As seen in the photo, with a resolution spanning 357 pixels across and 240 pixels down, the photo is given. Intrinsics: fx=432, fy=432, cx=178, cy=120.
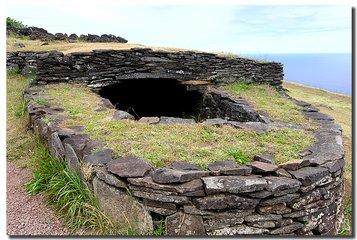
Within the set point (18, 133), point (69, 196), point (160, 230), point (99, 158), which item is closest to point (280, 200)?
point (160, 230)

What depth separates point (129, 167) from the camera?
4.59 m

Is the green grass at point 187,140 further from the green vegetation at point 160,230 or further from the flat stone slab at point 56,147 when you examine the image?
the green vegetation at point 160,230

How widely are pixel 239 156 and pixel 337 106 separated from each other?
608 inches

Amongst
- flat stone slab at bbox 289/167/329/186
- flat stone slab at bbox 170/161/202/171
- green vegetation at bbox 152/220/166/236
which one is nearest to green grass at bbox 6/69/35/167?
flat stone slab at bbox 170/161/202/171

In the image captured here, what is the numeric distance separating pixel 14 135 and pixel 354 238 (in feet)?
18.2

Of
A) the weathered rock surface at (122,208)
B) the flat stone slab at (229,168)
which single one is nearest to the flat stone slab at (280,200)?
the flat stone slab at (229,168)

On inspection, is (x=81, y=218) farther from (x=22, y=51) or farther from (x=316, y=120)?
(x=22, y=51)

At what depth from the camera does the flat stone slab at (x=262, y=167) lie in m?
4.65

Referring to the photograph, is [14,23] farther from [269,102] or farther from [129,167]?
[129,167]

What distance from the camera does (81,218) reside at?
4.71 meters

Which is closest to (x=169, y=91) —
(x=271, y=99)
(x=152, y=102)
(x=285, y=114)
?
(x=152, y=102)

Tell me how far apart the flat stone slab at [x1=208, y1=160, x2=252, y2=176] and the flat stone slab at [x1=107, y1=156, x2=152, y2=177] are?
2.30 ft

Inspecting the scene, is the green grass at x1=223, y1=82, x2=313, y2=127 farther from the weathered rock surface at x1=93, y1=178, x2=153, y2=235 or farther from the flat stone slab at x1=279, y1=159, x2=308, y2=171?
the weathered rock surface at x1=93, y1=178, x2=153, y2=235

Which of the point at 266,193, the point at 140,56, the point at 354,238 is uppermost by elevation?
the point at 140,56
